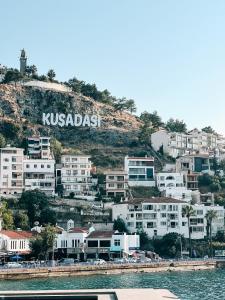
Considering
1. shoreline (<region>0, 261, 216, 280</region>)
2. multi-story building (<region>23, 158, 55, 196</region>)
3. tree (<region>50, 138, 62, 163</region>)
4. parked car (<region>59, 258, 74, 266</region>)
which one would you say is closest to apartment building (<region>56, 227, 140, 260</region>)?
parked car (<region>59, 258, 74, 266</region>)

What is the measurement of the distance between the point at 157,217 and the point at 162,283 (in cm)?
3444

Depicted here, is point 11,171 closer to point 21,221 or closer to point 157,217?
point 21,221

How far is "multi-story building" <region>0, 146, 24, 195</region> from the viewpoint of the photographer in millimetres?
105062

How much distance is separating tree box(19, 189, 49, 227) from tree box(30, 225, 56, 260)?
14665 millimetres

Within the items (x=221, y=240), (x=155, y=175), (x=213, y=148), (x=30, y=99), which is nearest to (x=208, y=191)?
(x=155, y=175)

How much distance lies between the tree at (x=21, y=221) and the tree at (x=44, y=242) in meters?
11.8

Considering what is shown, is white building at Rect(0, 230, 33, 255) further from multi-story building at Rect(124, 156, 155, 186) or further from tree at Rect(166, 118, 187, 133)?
tree at Rect(166, 118, 187, 133)

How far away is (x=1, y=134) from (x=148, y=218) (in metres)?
44.3

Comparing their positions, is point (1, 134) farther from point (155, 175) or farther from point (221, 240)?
point (221, 240)

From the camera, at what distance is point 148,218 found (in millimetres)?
92062

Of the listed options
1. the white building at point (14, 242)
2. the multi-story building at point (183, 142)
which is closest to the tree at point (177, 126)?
the multi-story building at point (183, 142)

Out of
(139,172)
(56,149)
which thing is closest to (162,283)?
(139,172)

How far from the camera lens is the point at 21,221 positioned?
90562 mm

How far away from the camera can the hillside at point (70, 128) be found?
126m
